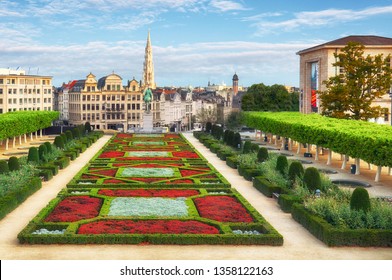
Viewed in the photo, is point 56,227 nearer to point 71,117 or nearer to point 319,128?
point 319,128

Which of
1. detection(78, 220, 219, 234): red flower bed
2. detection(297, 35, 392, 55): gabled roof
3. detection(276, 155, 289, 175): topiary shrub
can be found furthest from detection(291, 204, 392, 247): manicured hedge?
detection(297, 35, 392, 55): gabled roof

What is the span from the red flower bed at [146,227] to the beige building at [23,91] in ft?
412

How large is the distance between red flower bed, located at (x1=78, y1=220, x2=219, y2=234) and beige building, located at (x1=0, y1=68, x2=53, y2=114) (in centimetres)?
12563

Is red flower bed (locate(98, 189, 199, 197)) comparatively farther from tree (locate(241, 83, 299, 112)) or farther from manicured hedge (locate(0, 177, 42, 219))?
tree (locate(241, 83, 299, 112))

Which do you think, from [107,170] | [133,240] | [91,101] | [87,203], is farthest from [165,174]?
[91,101]

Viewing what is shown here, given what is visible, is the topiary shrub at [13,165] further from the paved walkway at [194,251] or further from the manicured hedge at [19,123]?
the manicured hedge at [19,123]

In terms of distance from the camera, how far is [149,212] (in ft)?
107

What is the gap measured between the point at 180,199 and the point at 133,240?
10.7m

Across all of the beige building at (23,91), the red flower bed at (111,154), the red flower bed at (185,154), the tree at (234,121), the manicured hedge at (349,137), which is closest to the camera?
Result: the manicured hedge at (349,137)

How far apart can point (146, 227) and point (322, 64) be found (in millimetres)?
81009

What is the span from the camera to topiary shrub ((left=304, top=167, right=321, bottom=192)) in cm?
3625

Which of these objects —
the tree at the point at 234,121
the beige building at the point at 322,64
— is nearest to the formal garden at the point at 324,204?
the beige building at the point at 322,64

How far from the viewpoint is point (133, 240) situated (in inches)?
1039

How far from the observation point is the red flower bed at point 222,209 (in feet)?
103
